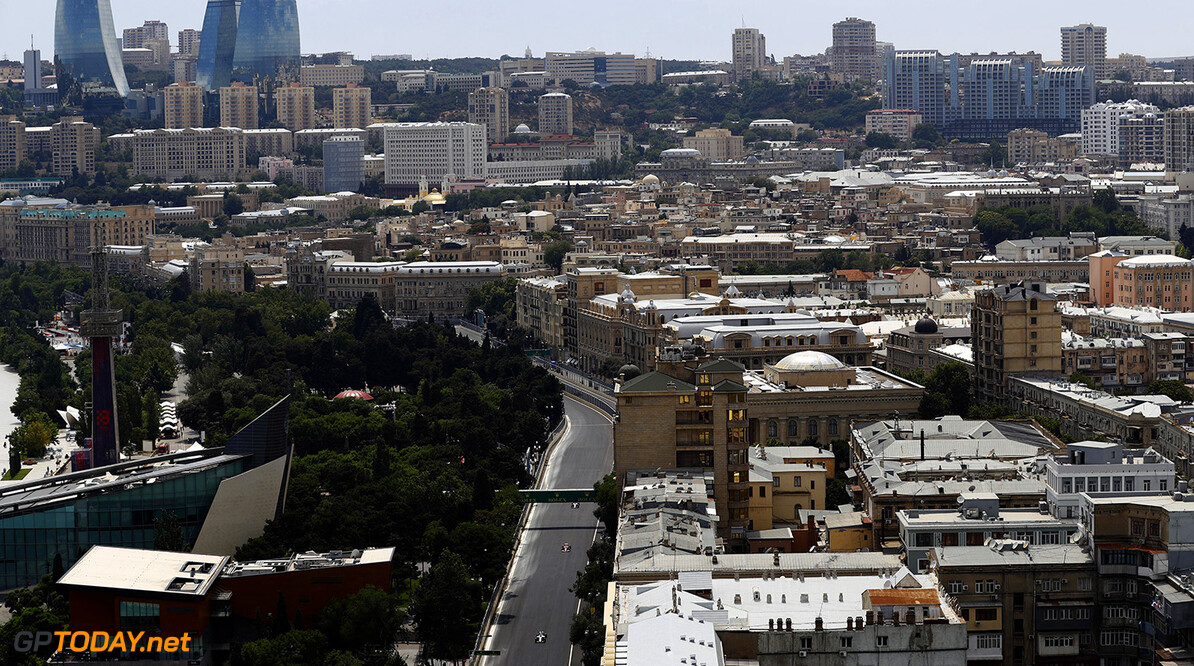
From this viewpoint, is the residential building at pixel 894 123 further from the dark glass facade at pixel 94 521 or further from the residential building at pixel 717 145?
the dark glass facade at pixel 94 521

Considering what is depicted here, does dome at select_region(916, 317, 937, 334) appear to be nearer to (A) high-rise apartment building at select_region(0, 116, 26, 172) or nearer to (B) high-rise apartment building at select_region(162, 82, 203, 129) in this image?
(A) high-rise apartment building at select_region(0, 116, 26, 172)

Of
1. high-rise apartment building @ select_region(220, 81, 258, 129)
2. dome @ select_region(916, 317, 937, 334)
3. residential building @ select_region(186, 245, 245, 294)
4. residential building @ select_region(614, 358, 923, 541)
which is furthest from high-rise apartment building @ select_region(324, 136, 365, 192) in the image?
residential building @ select_region(614, 358, 923, 541)

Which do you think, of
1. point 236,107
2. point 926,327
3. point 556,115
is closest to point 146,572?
point 926,327

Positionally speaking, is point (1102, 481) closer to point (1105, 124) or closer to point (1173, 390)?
point (1173, 390)

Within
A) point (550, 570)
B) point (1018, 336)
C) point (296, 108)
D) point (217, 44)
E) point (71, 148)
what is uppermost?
point (217, 44)

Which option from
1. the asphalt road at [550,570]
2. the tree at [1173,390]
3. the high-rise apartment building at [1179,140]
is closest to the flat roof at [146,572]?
Result: the asphalt road at [550,570]

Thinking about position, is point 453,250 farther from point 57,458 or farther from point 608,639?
point 608,639
